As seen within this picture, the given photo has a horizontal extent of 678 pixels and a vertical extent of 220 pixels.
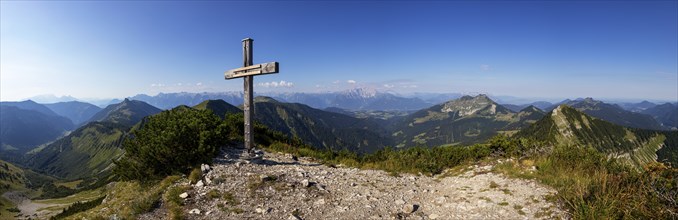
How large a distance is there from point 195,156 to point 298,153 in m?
6.93

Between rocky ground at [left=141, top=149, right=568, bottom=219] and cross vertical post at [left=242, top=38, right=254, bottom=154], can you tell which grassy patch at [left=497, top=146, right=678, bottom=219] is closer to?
rocky ground at [left=141, top=149, right=568, bottom=219]

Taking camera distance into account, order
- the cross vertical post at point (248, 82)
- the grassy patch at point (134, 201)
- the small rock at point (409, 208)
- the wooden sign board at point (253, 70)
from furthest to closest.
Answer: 1. the cross vertical post at point (248, 82)
2. the wooden sign board at point (253, 70)
3. the grassy patch at point (134, 201)
4. the small rock at point (409, 208)

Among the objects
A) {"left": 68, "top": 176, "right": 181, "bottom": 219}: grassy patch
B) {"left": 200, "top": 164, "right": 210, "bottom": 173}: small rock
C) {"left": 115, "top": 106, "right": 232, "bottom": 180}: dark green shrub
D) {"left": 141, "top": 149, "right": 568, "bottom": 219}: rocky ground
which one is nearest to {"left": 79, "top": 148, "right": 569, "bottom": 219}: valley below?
{"left": 141, "top": 149, "right": 568, "bottom": 219}: rocky ground

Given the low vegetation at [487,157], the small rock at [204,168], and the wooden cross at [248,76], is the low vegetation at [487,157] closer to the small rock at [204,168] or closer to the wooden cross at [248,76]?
the small rock at [204,168]

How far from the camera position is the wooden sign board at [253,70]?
14.5 meters

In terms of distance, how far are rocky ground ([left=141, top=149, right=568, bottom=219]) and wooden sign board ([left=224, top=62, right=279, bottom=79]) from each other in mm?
4762

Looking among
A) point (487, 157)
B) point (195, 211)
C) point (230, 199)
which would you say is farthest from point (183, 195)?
point (487, 157)

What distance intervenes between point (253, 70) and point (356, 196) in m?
8.64

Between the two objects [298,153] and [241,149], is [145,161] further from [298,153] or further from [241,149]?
[298,153]

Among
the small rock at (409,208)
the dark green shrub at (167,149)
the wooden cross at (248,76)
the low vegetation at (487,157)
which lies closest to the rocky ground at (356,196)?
the small rock at (409,208)

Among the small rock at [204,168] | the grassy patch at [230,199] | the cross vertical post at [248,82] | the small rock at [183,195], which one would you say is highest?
the cross vertical post at [248,82]

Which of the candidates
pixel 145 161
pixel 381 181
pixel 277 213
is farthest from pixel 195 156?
pixel 381 181

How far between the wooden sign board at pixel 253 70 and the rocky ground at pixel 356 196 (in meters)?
4.76

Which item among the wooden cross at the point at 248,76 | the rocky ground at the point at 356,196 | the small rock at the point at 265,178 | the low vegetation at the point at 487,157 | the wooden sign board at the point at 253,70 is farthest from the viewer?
the wooden cross at the point at 248,76
